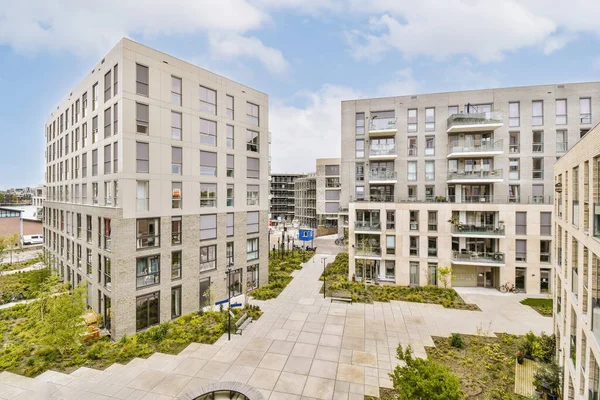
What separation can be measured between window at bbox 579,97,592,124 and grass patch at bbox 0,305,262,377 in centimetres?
3087

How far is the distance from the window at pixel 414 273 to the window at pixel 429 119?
12.6 meters

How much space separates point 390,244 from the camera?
25078 millimetres

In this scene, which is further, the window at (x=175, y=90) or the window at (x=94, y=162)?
the window at (x=94, y=162)

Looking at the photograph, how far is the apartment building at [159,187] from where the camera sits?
51.5ft

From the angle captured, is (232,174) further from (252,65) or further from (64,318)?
(252,65)

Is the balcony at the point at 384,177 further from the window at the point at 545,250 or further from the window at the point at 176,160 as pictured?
the window at the point at 176,160

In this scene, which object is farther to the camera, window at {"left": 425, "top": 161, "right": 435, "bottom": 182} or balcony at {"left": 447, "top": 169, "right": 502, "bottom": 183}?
window at {"left": 425, "top": 161, "right": 435, "bottom": 182}

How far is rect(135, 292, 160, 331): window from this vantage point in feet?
52.8

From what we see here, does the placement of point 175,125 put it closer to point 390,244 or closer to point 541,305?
point 390,244

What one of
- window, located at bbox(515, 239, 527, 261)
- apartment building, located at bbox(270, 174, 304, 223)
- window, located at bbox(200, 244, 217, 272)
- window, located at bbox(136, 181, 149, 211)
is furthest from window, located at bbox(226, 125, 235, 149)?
apartment building, located at bbox(270, 174, 304, 223)

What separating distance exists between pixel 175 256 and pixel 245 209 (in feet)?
21.7

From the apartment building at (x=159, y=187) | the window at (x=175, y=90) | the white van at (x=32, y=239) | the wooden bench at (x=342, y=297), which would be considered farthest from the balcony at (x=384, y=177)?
the white van at (x=32, y=239)

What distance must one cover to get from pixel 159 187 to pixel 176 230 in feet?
9.79

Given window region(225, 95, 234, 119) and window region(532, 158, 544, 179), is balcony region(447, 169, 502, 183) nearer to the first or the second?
window region(532, 158, 544, 179)
